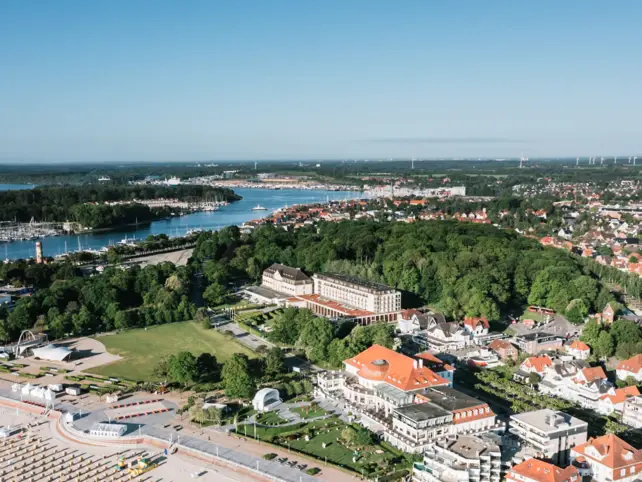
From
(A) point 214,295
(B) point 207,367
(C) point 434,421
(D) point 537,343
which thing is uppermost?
(C) point 434,421

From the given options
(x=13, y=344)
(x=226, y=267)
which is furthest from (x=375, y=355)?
(x=226, y=267)

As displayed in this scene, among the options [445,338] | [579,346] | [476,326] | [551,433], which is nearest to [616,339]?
[579,346]

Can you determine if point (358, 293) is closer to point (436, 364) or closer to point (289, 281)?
point (289, 281)

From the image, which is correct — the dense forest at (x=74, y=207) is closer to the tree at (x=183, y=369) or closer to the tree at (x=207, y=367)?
the tree at (x=207, y=367)

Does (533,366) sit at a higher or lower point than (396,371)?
lower

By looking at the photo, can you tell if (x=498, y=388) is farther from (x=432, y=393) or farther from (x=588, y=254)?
(x=588, y=254)

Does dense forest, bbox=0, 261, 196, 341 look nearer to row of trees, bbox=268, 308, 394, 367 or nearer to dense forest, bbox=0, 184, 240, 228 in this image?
row of trees, bbox=268, 308, 394, 367
